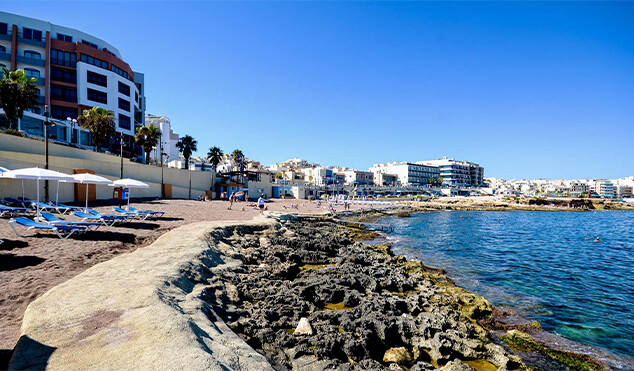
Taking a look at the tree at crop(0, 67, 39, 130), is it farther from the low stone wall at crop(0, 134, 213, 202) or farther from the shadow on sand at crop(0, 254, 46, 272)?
the shadow on sand at crop(0, 254, 46, 272)

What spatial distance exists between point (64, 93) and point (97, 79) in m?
4.57

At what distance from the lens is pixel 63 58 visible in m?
40.3

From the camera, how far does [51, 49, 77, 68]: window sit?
131 ft

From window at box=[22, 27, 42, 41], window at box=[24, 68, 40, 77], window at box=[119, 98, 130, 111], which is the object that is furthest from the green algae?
window at box=[22, 27, 42, 41]

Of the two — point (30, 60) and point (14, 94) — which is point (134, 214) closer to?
point (14, 94)

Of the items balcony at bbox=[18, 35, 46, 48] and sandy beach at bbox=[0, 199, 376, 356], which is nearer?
sandy beach at bbox=[0, 199, 376, 356]

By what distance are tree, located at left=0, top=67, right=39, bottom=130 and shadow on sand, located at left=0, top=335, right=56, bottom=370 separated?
33.9 meters

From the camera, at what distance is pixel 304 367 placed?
548cm

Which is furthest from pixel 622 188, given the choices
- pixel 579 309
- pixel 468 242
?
pixel 579 309

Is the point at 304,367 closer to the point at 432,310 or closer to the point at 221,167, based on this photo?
the point at 432,310

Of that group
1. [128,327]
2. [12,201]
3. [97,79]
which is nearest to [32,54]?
[97,79]


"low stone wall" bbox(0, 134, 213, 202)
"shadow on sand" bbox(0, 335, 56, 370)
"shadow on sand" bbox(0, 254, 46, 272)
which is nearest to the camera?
"shadow on sand" bbox(0, 335, 56, 370)

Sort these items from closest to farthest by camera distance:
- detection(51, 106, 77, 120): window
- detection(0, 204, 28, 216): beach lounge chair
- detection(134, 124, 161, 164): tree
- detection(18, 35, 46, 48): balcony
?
1. detection(0, 204, 28, 216): beach lounge chair
2. detection(134, 124, 161, 164): tree
3. detection(18, 35, 46, 48): balcony
4. detection(51, 106, 77, 120): window

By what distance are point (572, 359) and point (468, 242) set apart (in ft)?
64.9
